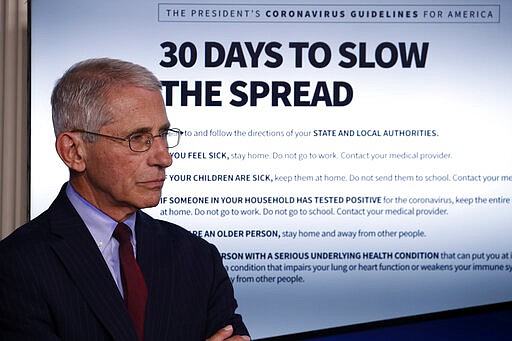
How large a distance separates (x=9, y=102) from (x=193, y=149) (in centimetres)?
100

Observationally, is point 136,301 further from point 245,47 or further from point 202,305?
point 245,47

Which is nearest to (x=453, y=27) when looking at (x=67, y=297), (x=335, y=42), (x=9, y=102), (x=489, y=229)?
(x=335, y=42)

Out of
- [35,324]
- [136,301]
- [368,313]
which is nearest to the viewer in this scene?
[35,324]

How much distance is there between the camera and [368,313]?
3732 mm

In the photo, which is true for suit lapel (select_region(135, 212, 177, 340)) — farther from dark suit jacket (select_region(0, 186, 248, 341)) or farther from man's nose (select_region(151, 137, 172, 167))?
man's nose (select_region(151, 137, 172, 167))

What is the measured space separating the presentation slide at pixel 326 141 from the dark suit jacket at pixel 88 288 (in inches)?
64.5

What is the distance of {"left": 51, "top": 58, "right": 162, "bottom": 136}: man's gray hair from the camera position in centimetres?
191

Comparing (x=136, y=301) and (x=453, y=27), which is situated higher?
(x=453, y=27)

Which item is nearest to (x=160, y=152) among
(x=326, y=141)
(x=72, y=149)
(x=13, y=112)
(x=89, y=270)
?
(x=72, y=149)

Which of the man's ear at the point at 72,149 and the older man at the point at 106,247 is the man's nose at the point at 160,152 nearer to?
the older man at the point at 106,247

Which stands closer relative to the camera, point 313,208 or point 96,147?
point 96,147

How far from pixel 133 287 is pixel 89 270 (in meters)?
0.12

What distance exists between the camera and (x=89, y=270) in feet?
6.12

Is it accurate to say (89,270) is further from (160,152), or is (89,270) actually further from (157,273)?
(160,152)
